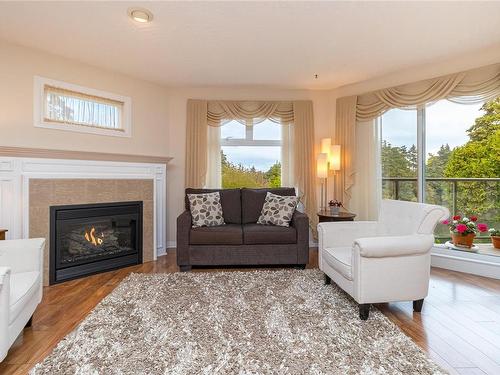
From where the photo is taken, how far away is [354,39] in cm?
270

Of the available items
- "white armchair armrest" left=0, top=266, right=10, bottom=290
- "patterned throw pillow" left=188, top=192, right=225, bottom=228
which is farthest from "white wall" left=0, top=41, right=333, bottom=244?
"white armchair armrest" left=0, top=266, right=10, bottom=290

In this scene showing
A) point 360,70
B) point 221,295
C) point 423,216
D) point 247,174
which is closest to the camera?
point 423,216

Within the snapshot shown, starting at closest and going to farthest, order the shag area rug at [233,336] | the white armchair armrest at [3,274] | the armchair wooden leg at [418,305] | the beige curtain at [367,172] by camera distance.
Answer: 1. the white armchair armrest at [3,274]
2. the shag area rug at [233,336]
3. the armchair wooden leg at [418,305]
4. the beige curtain at [367,172]

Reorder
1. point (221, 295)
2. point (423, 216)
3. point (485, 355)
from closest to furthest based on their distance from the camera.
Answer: point (485, 355) < point (423, 216) < point (221, 295)

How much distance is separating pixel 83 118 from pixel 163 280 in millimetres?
2206

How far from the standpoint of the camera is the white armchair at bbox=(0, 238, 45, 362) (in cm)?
141

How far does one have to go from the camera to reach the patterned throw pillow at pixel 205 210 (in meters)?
3.38

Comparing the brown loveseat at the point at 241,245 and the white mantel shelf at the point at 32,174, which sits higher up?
the white mantel shelf at the point at 32,174

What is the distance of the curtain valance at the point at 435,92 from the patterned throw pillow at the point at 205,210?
2.49m

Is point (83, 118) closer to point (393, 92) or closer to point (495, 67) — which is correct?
point (393, 92)

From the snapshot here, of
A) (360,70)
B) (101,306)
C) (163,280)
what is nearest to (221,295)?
(163,280)

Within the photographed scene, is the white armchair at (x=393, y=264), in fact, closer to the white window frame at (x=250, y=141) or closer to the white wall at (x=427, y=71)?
the white wall at (x=427, y=71)

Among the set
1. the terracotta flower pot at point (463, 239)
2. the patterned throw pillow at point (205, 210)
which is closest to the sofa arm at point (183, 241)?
the patterned throw pillow at point (205, 210)

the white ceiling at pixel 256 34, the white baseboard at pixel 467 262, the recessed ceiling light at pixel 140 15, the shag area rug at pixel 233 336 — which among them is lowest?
the shag area rug at pixel 233 336
